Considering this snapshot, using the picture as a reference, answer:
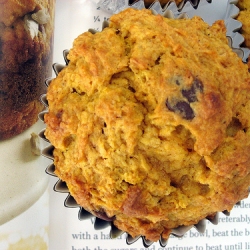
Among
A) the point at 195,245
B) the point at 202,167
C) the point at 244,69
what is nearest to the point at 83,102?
the point at 202,167

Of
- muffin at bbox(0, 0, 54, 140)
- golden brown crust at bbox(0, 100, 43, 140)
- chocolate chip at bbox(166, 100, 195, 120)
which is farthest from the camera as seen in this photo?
golden brown crust at bbox(0, 100, 43, 140)

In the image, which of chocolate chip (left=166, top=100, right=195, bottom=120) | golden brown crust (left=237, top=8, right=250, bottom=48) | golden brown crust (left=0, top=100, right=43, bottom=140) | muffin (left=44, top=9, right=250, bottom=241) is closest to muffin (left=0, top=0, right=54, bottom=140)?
golden brown crust (left=0, top=100, right=43, bottom=140)

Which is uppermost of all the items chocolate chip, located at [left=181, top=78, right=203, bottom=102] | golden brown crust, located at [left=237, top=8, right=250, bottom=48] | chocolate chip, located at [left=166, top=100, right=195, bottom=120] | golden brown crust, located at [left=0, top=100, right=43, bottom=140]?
golden brown crust, located at [left=237, top=8, right=250, bottom=48]

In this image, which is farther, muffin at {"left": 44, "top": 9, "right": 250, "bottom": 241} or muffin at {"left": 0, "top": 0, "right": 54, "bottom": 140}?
muffin at {"left": 0, "top": 0, "right": 54, "bottom": 140}

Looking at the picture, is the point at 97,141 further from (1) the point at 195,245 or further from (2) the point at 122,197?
(1) the point at 195,245

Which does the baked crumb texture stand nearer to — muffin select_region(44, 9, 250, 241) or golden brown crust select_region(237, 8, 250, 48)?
golden brown crust select_region(237, 8, 250, 48)

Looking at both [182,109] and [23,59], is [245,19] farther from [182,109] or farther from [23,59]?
[23,59]
